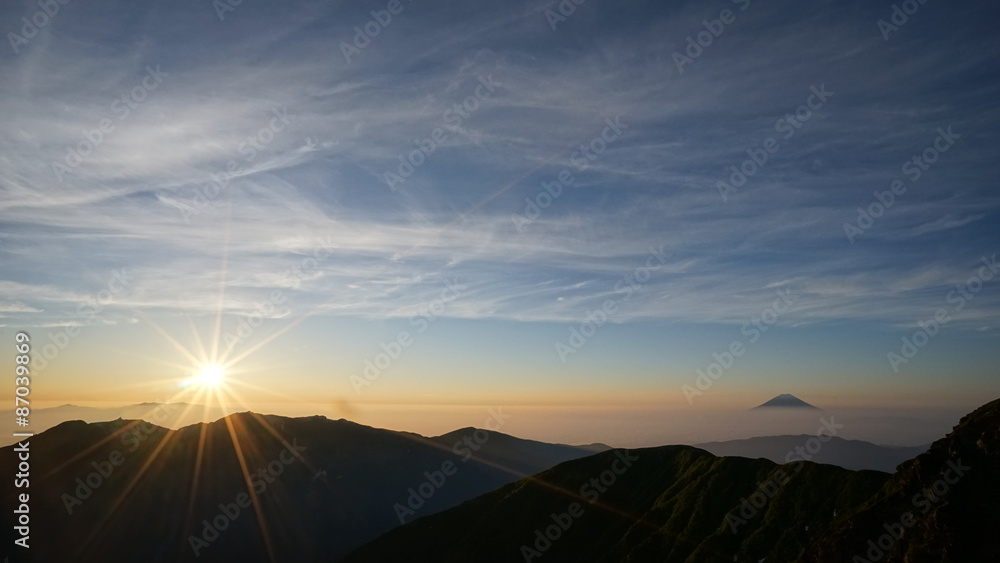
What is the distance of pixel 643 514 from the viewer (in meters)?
147

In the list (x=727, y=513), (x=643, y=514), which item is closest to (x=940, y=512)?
(x=727, y=513)

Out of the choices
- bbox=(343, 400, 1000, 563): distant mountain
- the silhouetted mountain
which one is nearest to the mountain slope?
bbox=(343, 400, 1000, 563): distant mountain

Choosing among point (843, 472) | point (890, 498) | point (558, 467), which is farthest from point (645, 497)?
point (890, 498)

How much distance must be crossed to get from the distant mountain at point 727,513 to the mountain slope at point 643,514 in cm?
35

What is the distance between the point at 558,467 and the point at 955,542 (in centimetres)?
12637

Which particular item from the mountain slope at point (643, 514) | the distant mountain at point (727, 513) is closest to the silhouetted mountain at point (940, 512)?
the distant mountain at point (727, 513)

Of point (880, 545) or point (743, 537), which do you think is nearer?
point (880, 545)

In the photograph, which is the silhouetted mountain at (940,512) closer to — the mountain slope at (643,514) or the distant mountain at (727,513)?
the distant mountain at (727,513)

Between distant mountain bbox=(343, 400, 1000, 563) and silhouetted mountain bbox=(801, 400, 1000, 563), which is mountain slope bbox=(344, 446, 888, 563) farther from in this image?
silhouetted mountain bbox=(801, 400, 1000, 563)

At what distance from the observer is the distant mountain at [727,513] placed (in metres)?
77.2

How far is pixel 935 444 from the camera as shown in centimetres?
8662

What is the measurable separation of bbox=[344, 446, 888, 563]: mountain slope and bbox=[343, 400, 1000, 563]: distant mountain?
346 mm

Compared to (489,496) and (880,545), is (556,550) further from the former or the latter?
(880,545)

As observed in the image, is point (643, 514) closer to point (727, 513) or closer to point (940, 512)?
point (727, 513)
